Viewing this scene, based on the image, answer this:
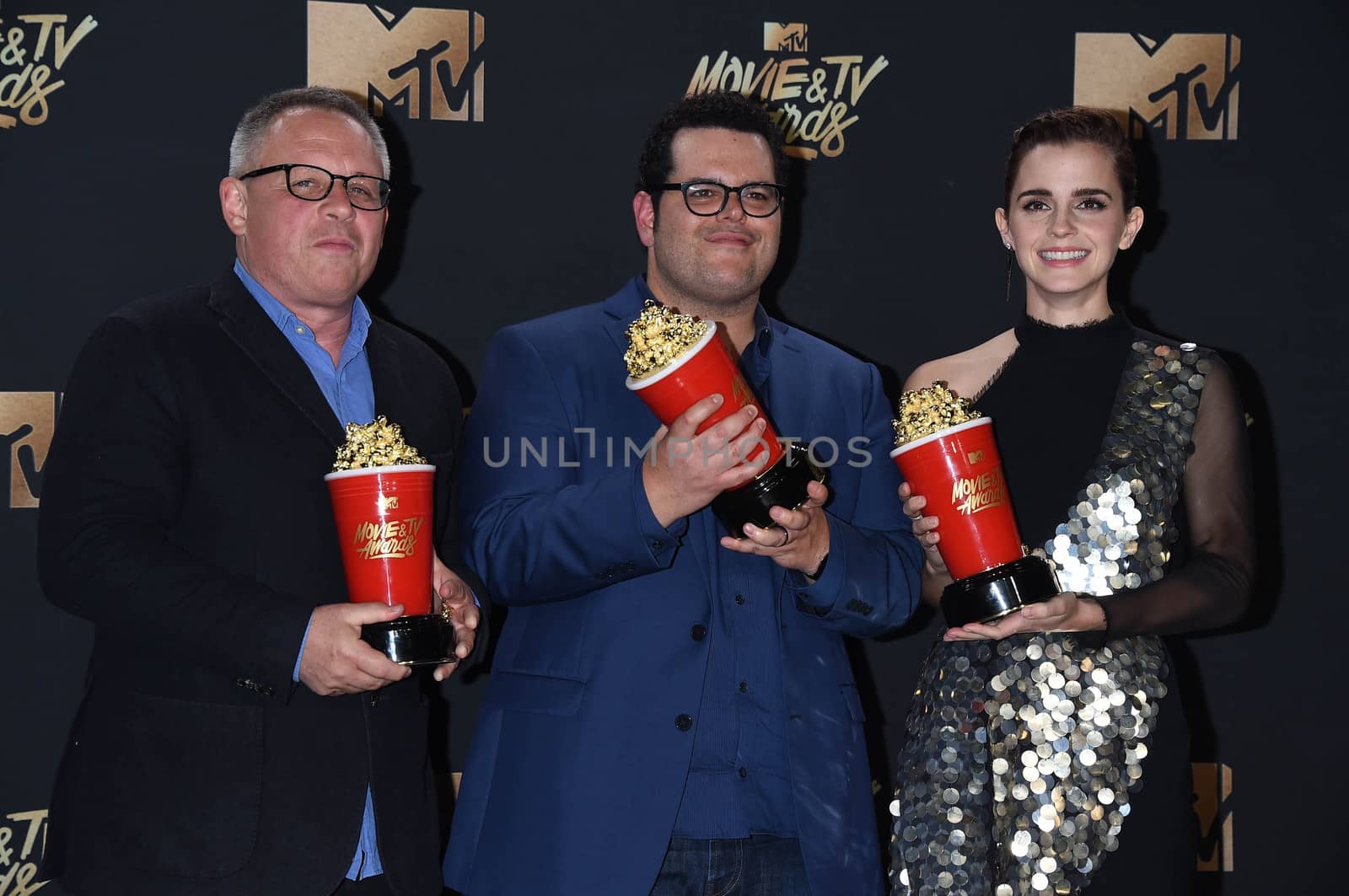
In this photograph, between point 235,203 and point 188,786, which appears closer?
point 188,786

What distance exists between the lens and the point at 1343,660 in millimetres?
3641

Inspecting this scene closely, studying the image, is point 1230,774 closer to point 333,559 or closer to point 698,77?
point 698,77

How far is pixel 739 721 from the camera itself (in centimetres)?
214

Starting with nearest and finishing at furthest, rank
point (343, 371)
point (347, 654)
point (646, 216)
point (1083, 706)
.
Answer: point (347, 654) → point (1083, 706) → point (343, 371) → point (646, 216)

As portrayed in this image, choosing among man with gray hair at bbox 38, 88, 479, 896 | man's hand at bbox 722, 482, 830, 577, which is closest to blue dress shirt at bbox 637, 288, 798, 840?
man's hand at bbox 722, 482, 830, 577

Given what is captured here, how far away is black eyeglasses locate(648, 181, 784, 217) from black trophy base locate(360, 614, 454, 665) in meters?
0.98

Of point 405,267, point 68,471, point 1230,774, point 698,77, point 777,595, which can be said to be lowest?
point 1230,774

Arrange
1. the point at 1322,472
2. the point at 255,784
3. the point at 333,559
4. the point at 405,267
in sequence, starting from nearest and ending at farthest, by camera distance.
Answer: the point at 255,784 < the point at 333,559 < the point at 405,267 < the point at 1322,472

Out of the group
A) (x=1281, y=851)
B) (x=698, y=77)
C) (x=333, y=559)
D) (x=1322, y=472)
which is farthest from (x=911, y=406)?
(x=1281, y=851)

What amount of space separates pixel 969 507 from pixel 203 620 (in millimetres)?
1241

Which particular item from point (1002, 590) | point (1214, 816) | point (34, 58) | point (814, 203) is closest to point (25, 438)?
point (34, 58)

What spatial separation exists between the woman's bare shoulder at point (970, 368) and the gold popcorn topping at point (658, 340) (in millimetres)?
750

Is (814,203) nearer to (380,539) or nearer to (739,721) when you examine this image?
(739,721)

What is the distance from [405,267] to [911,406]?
72.8 inches
